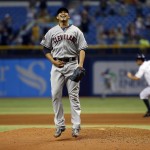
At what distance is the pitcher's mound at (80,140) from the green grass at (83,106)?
6.46m

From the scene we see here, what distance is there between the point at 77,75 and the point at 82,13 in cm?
1595

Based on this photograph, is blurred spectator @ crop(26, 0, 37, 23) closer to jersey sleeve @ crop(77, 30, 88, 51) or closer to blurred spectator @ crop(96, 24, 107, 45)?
blurred spectator @ crop(96, 24, 107, 45)

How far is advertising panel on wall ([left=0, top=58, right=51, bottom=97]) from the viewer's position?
2223cm

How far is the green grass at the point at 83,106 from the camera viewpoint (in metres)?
16.5

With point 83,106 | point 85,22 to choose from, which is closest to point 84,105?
point 83,106

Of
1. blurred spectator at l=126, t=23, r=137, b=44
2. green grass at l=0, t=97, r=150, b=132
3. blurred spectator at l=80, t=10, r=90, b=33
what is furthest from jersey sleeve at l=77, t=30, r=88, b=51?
blurred spectator at l=80, t=10, r=90, b=33

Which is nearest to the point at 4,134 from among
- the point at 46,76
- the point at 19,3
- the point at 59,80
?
the point at 59,80

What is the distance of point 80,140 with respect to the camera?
834 centimetres

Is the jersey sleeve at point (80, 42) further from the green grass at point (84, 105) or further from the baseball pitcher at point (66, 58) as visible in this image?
the green grass at point (84, 105)

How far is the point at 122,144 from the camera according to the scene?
25.9 ft

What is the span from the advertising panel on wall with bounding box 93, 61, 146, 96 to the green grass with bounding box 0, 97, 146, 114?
1.47 feet

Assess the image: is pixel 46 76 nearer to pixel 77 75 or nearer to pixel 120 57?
pixel 120 57

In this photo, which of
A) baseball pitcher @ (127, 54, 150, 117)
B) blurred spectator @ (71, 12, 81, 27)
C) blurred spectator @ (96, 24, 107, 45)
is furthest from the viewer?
blurred spectator @ (71, 12, 81, 27)

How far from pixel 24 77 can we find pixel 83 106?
5.01m
